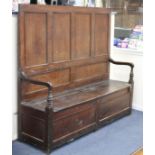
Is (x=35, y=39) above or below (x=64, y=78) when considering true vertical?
above

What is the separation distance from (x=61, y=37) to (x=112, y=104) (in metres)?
1.12

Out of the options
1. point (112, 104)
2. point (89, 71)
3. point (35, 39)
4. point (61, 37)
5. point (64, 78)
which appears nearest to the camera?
point (35, 39)

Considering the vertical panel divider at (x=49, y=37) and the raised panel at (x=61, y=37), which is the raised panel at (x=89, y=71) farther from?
the vertical panel divider at (x=49, y=37)

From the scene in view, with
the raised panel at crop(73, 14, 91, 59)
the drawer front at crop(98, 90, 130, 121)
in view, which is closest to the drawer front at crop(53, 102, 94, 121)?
the drawer front at crop(98, 90, 130, 121)

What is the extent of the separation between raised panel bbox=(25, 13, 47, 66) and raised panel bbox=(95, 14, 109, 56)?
104 cm

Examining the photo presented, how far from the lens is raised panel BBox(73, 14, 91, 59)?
12.6 ft

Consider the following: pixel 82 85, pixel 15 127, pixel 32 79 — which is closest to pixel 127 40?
pixel 82 85

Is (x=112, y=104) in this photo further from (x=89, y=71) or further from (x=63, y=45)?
(x=63, y=45)

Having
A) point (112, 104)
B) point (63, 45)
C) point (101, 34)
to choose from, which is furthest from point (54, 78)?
point (101, 34)

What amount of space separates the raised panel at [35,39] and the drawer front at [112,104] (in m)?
0.92

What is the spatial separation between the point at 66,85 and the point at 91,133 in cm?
68

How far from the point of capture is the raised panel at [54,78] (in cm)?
333

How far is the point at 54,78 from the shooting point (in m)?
3.61

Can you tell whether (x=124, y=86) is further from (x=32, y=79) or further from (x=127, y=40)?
Answer: (x=32, y=79)
